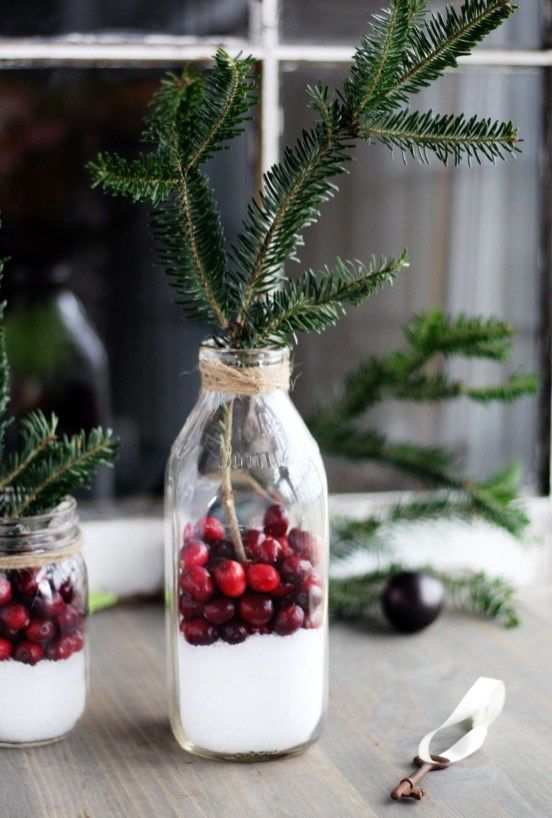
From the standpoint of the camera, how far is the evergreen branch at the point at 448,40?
735 mm

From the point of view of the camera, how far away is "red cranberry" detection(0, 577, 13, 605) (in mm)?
823

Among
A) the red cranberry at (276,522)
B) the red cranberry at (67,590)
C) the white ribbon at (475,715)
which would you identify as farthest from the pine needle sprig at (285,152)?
the white ribbon at (475,715)

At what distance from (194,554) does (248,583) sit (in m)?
0.05

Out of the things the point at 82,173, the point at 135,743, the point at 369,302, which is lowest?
the point at 135,743

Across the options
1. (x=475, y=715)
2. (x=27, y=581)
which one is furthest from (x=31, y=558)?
(x=475, y=715)

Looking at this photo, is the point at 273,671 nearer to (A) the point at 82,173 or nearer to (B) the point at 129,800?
(B) the point at 129,800

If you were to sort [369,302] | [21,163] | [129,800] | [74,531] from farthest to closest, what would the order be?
1. [369,302]
2. [21,163]
3. [74,531]
4. [129,800]

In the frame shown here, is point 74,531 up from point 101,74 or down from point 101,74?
down

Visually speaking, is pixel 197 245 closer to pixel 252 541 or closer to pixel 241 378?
pixel 241 378

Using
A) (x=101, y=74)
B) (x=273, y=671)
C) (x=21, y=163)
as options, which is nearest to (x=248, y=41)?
(x=101, y=74)

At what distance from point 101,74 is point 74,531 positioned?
0.49 meters

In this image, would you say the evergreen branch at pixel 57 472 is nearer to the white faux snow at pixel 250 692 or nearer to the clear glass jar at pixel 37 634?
the clear glass jar at pixel 37 634

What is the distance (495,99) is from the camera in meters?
1.18

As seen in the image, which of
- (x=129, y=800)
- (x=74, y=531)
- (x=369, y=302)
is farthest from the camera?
(x=369, y=302)
